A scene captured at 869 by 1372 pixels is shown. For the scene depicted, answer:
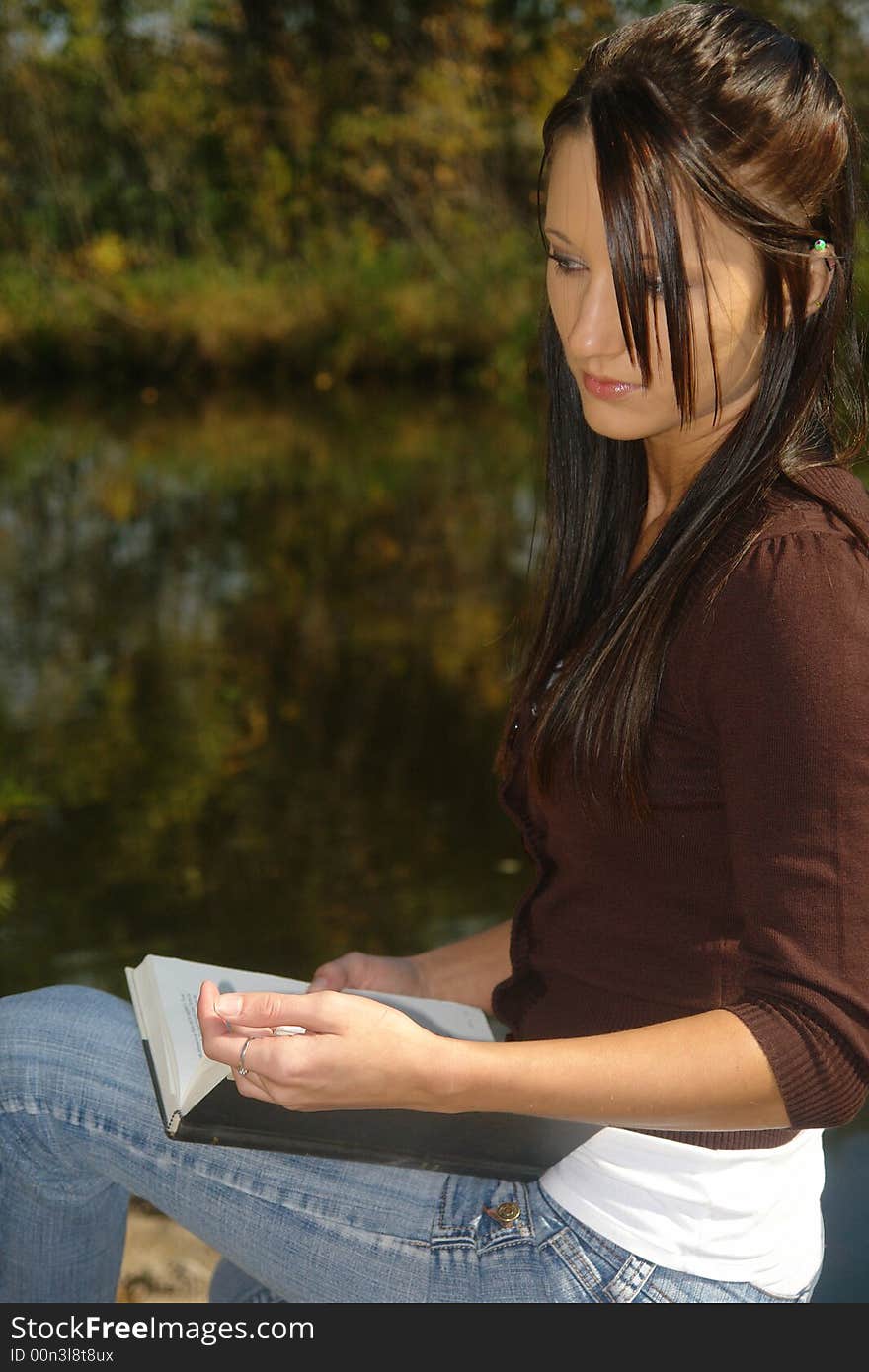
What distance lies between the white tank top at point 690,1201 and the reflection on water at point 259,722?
0.71 m

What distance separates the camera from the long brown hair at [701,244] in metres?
1.15

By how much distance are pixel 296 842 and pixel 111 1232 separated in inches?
87.2

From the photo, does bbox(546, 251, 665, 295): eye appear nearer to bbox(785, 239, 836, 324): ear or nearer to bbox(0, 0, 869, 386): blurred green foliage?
bbox(785, 239, 836, 324): ear

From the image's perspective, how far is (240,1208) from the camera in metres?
1.30

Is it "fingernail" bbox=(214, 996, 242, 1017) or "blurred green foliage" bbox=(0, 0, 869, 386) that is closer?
"fingernail" bbox=(214, 996, 242, 1017)

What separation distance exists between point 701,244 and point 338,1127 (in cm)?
69

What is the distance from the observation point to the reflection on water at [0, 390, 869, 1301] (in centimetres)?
324

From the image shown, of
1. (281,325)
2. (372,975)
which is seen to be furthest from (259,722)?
(281,325)

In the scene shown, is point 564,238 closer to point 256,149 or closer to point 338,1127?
point 338,1127

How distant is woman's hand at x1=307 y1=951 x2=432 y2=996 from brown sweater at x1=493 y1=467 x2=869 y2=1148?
0.26 meters

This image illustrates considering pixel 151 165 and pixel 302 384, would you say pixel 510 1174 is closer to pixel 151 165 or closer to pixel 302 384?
pixel 302 384

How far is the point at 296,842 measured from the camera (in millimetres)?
3689

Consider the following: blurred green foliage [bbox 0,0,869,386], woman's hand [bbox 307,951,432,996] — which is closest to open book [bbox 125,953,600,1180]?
woman's hand [bbox 307,951,432,996]

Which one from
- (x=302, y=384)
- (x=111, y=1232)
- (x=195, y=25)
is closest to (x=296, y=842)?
(x=111, y=1232)
